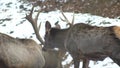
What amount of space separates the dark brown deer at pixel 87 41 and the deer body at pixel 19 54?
1110 mm

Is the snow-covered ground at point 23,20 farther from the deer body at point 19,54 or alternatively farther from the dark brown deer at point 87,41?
the deer body at point 19,54

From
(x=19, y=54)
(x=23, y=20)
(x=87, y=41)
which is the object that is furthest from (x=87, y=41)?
(x=23, y=20)

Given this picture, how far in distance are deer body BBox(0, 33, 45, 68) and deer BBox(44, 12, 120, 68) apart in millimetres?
1110

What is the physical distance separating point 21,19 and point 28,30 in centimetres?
218

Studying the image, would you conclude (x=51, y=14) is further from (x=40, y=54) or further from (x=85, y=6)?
(x=40, y=54)

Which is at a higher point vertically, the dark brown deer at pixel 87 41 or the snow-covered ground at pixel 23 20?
the dark brown deer at pixel 87 41

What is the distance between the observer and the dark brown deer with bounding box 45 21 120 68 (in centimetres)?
829

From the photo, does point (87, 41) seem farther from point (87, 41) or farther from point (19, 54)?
point (19, 54)

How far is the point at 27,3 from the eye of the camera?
70.8 ft

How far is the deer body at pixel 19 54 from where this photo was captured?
6.78 m

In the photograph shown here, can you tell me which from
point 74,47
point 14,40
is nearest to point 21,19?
point 74,47

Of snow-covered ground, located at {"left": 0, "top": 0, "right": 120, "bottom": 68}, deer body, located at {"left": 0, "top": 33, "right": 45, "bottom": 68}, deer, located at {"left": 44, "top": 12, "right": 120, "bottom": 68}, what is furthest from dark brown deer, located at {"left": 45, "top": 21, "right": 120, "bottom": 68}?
snow-covered ground, located at {"left": 0, "top": 0, "right": 120, "bottom": 68}

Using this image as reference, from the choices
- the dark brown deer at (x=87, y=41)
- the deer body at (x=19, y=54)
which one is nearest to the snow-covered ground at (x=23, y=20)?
the dark brown deer at (x=87, y=41)

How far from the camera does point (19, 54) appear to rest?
7129 mm
